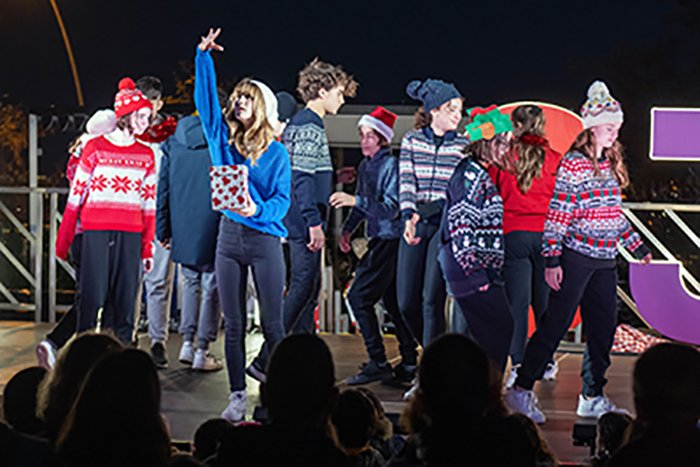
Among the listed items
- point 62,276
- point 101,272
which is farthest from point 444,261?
point 62,276

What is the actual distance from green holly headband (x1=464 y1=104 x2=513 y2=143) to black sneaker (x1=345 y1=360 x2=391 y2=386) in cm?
154

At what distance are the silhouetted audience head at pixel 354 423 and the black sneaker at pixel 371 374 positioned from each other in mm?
2251

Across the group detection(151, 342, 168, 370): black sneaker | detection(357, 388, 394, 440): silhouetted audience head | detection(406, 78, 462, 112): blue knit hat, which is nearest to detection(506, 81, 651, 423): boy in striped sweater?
detection(406, 78, 462, 112): blue knit hat

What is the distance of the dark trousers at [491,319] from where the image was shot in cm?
358

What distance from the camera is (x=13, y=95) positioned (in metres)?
16.4

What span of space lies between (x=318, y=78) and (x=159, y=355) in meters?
2.06

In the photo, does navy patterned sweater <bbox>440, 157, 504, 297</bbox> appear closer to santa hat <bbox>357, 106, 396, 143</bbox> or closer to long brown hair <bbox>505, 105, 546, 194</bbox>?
long brown hair <bbox>505, 105, 546, 194</bbox>

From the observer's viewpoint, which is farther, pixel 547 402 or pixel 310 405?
pixel 547 402

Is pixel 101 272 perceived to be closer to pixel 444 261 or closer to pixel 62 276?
pixel 444 261

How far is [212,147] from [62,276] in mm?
5936

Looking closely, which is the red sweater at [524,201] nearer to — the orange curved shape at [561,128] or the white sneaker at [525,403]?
the white sneaker at [525,403]

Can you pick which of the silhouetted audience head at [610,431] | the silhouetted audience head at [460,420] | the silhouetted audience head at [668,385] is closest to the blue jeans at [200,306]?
the silhouetted audience head at [610,431]

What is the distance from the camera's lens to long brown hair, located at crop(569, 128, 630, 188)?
3779mm

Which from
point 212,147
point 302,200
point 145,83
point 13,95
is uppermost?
point 13,95
